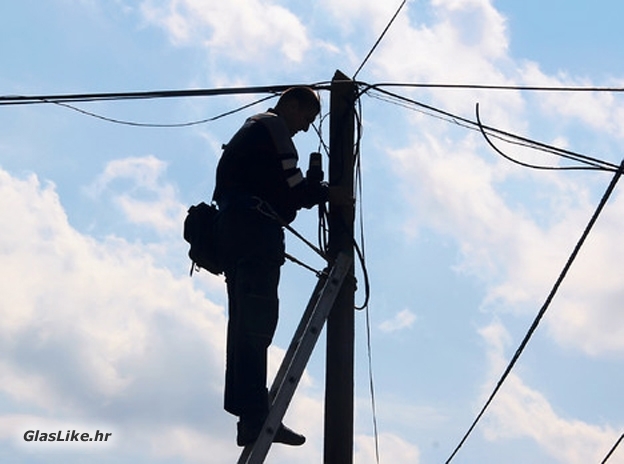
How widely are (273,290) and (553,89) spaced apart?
3.00m

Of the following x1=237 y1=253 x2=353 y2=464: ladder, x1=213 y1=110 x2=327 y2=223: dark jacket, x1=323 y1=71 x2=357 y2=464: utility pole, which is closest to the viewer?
x1=237 y1=253 x2=353 y2=464: ladder

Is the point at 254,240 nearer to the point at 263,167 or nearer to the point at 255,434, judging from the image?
A: the point at 263,167

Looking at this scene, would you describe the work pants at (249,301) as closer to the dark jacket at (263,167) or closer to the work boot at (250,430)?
the work boot at (250,430)

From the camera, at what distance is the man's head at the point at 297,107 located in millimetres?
7996

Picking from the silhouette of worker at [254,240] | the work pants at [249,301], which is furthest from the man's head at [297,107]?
the work pants at [249,301]

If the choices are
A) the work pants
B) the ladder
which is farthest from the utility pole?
the work pants

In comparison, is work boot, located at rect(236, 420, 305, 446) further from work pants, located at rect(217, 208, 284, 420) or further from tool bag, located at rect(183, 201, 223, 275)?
tool bag, located at rect(183, 201, 223, 275)

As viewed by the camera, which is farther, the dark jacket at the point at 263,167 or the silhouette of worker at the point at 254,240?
the dark jacket at the point at 263,167

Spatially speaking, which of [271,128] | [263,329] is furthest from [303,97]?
[263,329]

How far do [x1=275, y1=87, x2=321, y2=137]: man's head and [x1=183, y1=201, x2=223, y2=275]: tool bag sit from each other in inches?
28.3

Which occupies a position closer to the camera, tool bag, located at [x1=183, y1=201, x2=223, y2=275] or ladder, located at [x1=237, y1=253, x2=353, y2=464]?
ladder, located at [x1=237, y1=253, x2=353, y2=464]

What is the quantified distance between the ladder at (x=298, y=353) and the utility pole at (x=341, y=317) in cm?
14

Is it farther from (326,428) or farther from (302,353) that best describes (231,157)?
(326,428)

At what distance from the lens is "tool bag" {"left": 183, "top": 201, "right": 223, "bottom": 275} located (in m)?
7.92
